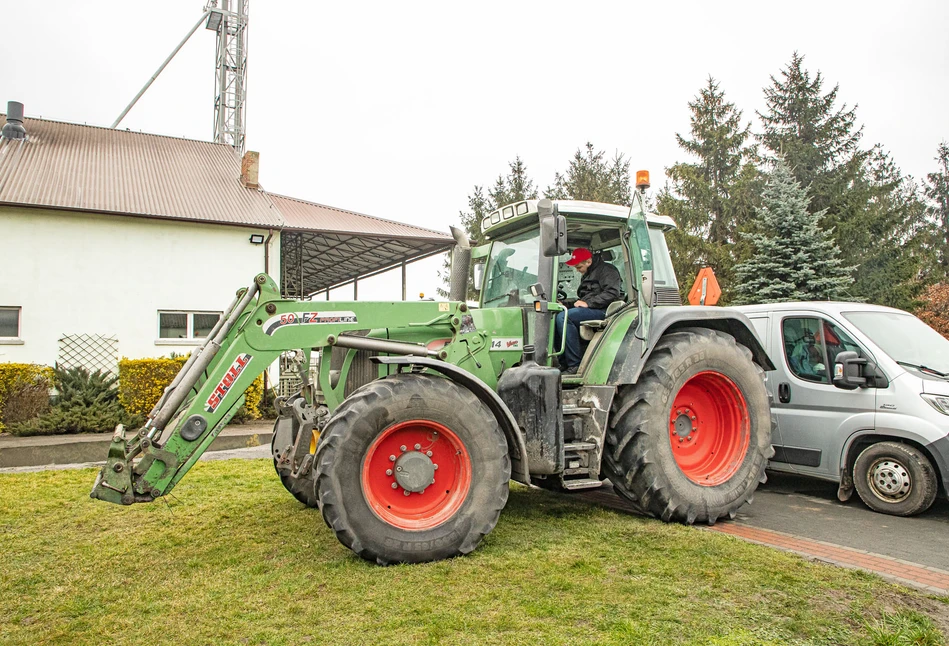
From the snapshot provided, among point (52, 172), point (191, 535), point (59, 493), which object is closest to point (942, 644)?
point (191, 535)

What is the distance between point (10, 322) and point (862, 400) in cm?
1566

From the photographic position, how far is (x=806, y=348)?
665 centimetres

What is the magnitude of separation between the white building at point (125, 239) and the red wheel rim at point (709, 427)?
40.6ft

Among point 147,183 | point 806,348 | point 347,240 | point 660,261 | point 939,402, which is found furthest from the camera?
point 347,240

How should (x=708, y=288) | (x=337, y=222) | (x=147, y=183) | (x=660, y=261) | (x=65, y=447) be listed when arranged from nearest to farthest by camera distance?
(x=660, y=261) → (x=708, y=288) → (x=65, y=447) → (x=147, y=183) → (x=337, y=222)

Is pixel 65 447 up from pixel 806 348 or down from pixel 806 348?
down

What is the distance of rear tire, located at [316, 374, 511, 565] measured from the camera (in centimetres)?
413

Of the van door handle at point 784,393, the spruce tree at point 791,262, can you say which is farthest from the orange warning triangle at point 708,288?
the spruce tree at point 791,262

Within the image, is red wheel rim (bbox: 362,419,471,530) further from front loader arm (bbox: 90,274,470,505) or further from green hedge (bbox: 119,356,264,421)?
green hedge (bbox: 119,356,264,421)

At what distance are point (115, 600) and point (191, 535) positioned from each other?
4.56 feet

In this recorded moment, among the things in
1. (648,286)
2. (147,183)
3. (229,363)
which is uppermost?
(147,183)

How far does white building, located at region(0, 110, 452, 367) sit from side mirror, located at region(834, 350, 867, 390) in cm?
1263

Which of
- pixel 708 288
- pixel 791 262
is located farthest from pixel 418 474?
pixel 791 262

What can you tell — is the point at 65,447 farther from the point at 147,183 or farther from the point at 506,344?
the point at 147,183
